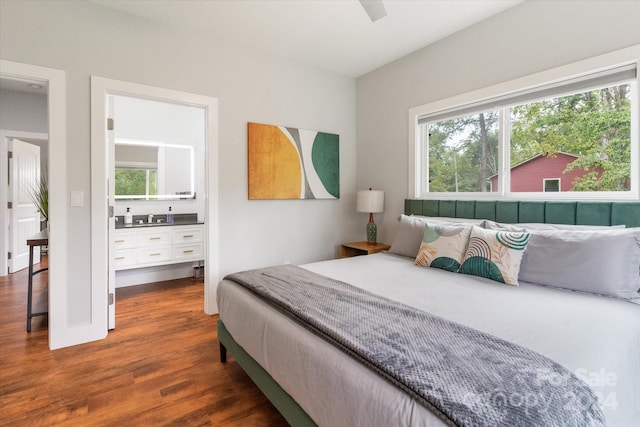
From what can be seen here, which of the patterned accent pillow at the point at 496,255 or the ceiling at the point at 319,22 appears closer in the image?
the patterned accent pillow at the point at 496,255

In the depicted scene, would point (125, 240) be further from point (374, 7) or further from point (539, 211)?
point (539, 211)

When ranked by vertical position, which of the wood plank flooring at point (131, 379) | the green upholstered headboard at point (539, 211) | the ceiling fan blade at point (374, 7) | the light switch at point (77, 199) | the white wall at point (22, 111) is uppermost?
the white wall at point (22, 111)

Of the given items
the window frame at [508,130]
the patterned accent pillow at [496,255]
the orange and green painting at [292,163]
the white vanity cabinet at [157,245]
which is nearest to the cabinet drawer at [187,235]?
the white vanity cabinet at [157,245]

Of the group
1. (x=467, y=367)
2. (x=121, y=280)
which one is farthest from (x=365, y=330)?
(x=121, y=280)

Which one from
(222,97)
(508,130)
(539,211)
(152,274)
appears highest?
(222,97)

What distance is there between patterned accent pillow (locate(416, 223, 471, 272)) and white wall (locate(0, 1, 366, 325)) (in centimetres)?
167

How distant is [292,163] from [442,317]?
2.60m

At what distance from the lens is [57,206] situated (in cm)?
245

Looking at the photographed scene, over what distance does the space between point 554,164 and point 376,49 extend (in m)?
2.01

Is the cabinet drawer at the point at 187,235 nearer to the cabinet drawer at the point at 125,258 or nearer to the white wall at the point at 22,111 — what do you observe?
the cabinet drawer at the point at 125,258

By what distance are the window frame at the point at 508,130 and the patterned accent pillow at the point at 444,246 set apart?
2.43 ft

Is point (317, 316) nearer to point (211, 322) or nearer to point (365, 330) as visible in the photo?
point (365, 330)

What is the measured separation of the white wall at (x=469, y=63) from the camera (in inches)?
86.6

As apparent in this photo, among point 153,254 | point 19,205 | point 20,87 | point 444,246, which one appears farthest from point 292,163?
point 19,205
